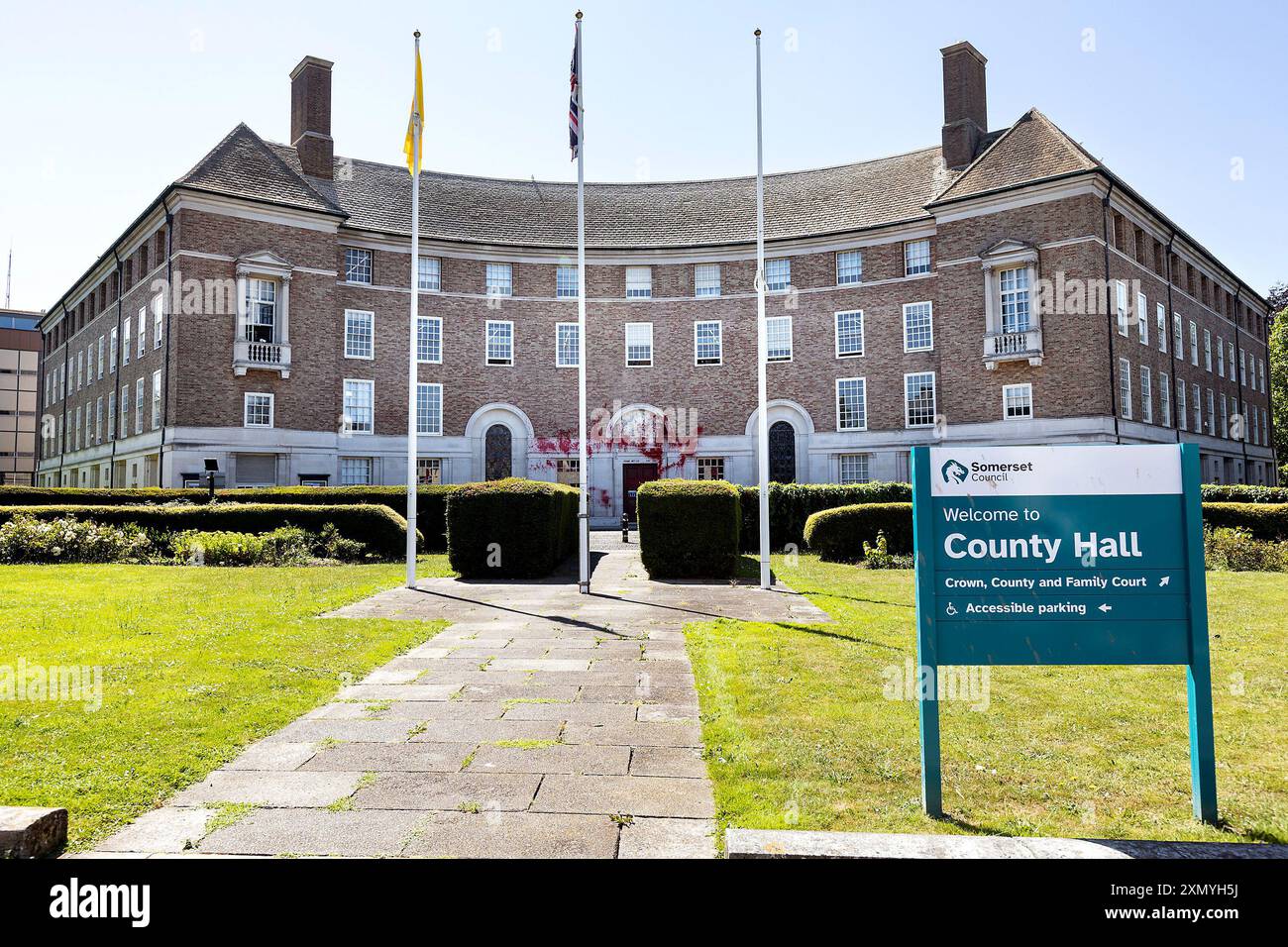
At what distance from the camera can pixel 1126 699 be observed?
675 cm

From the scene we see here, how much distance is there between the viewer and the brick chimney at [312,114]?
3612cm

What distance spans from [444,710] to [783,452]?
32347mm

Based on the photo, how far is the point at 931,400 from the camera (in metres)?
35.3

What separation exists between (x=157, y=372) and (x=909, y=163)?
34732mm

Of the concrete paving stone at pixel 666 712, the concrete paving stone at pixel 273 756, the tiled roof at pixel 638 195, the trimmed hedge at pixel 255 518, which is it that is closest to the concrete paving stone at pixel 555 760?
the concrete paving stone at pixel 666 712

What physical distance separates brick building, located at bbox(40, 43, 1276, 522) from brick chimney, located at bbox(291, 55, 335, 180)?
13 centimetres

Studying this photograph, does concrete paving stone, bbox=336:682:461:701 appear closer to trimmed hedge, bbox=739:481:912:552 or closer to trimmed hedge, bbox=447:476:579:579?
trimmed hedge, bbox=447:476:579:579

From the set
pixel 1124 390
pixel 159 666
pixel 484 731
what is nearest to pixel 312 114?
pixel 159 666

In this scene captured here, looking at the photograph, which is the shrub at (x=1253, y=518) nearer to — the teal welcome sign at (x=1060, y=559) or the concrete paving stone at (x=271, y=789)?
the teal welcome sign at (x=1060, y=559)

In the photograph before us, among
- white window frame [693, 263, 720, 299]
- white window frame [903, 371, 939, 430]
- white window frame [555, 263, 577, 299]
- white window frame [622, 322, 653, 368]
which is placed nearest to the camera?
white window frame [903, 371, 939, 430]

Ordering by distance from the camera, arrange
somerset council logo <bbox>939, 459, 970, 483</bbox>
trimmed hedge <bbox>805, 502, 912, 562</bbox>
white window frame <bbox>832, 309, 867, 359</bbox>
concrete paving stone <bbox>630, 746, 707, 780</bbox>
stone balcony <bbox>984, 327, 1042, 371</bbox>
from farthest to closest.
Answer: white window frame <bbox>832, 309, 867, 359</bbox> → stone balcony <bbox>984, 327, 1042, 371</bbox> → trimmed hedge <bbox>805, 502, 912, 562</bbox> → concrete paving stone <bbox>630, 746, 707, 780</bbox> → somerset council logo <bbox>939, 459, 970, 483</bbox>

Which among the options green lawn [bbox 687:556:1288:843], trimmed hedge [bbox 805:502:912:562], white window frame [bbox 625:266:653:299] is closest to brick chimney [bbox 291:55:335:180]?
white window frame [bbox 625:266:653:299]

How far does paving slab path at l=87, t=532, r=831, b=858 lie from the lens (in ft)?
13.2
